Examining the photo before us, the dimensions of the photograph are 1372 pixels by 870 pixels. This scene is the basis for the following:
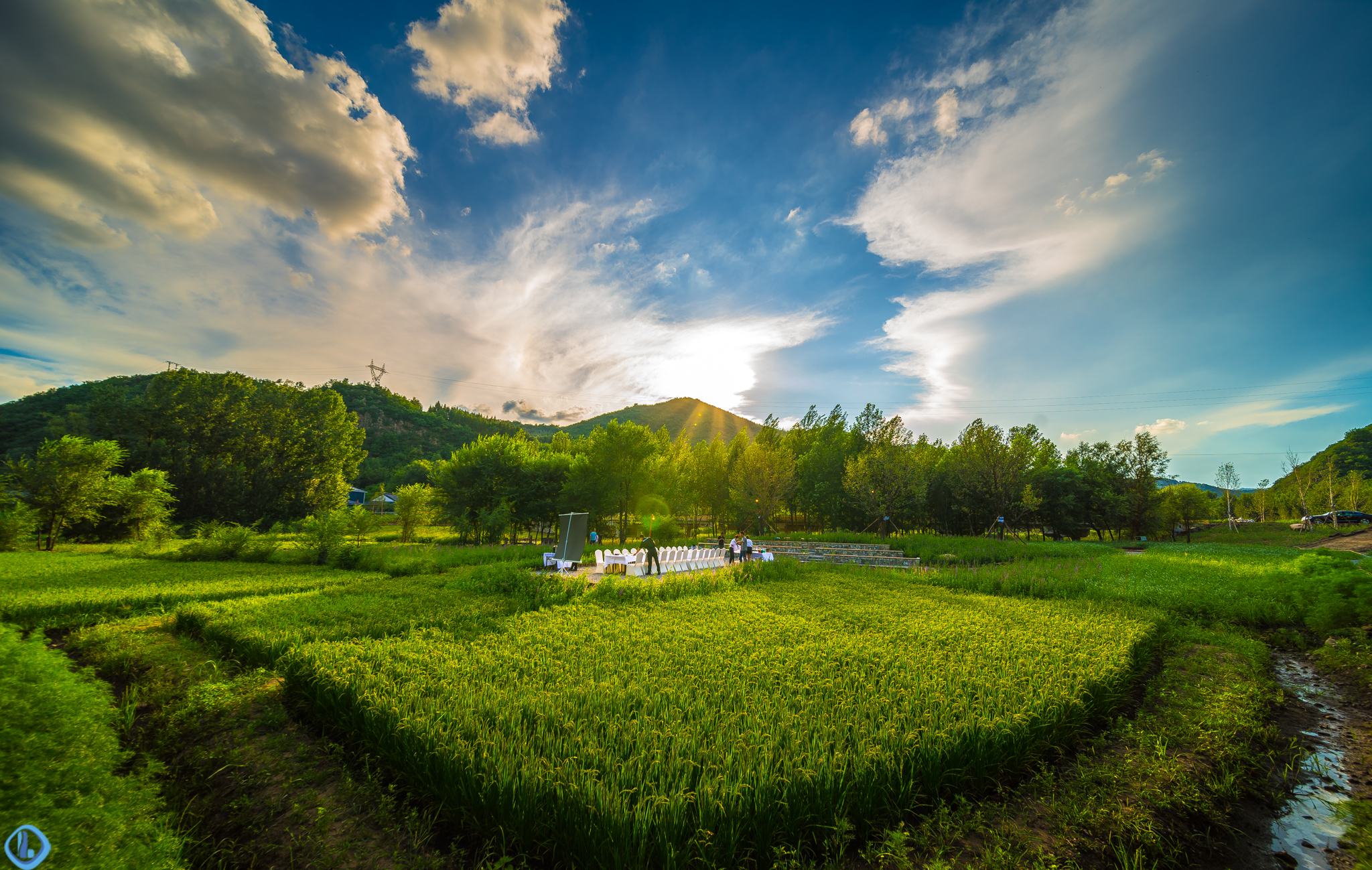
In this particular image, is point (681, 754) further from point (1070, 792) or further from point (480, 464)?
point (480, 464)

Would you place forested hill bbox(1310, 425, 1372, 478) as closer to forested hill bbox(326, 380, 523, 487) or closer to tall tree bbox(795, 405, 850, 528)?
tall tree bbox(795, 405, 850, 528)

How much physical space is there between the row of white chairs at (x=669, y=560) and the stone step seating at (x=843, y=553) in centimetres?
364

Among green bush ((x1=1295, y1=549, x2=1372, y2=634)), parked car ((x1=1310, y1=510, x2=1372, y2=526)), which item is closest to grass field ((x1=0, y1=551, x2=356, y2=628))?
green bush ((x1=1295, y1=549, x2=1372, y2=634))

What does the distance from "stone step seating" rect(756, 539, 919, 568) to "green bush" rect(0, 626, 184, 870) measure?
17.0 metres

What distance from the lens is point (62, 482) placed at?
Answer: 19.2 metres

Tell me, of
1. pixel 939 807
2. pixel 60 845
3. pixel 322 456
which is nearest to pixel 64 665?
pixel 60 845

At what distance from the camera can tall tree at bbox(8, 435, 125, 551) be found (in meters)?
19.3

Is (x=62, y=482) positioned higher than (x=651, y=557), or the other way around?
(x=62, y=482)

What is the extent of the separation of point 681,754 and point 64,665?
9256 millimetres

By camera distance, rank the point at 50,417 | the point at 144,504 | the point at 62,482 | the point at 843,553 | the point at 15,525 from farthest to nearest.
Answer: the point at 50,417, the point at 843,553, the point at 144,504, the point at 62,482, the point at 15,525

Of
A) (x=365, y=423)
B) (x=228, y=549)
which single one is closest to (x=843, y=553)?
(x=228, y=549)

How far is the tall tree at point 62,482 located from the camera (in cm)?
1930

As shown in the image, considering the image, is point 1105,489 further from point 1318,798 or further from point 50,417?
point 50,417

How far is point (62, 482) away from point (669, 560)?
1015 inches
